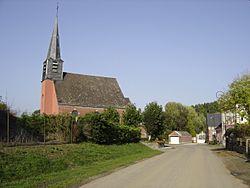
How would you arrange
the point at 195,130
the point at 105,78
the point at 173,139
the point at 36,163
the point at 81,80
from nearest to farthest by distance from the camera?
the point at 36,163 → the point at 81,80 → the point at 105,78 → the point at 173,139 → the point at 195,130

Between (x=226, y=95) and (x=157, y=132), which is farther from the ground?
(x=226, y=95)

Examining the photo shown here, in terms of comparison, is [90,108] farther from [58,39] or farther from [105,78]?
[58,39]

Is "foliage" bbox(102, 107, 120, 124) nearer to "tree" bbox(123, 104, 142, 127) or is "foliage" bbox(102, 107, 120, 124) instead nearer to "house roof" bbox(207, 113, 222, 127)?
"tree" bbox(123, 104, 142, 127)

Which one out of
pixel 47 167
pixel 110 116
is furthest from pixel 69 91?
pixel 47 167

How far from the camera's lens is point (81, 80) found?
60344 millimetres

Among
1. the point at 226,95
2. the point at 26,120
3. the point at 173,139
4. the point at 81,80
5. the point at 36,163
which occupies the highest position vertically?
the point at 81,80

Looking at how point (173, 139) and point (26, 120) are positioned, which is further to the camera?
point (173, 139)

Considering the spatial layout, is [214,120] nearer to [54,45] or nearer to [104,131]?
[54,45]

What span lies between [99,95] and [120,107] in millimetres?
4618

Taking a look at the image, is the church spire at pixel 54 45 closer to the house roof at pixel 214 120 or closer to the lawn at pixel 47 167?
the lawn at pixel 47 167

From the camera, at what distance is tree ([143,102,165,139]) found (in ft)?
188

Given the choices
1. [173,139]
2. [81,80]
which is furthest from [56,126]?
[173,139]

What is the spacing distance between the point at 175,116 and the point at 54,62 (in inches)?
1877

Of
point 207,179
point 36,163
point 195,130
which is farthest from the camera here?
point 195,130
